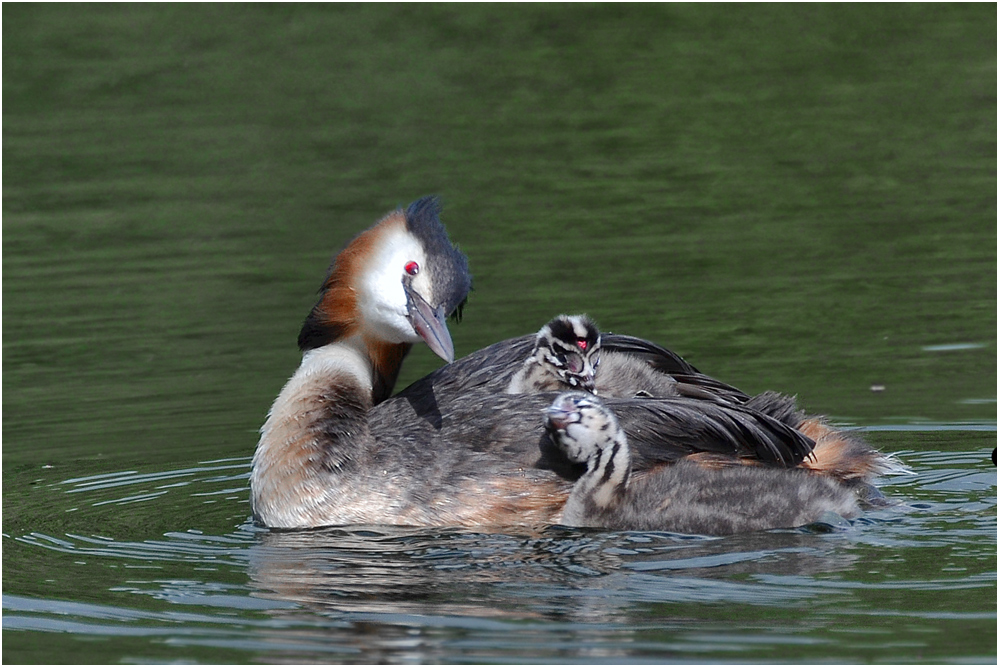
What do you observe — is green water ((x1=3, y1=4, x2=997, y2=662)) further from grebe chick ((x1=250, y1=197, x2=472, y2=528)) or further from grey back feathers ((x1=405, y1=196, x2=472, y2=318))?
grey back feathers ((x1=405, y1=196, x2=472, y2=318))

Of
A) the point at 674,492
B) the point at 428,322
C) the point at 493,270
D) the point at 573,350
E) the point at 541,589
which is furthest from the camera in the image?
the point at 493,270

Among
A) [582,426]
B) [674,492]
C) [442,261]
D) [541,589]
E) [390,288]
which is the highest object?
[442,261]

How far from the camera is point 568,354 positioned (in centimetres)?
789

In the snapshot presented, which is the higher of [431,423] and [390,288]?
[390,288]

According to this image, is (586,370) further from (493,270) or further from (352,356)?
(493,270)

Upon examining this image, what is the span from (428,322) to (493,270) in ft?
13.8

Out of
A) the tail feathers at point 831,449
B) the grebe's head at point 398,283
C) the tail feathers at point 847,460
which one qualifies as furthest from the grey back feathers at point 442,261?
the tail feathers at point 847,460

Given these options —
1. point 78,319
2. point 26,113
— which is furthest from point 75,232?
point 26,113

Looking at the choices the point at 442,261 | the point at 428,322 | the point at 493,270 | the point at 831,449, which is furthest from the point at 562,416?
the point at 493,270

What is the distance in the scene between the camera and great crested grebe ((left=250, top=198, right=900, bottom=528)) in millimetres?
7668

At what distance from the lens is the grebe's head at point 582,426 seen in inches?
292

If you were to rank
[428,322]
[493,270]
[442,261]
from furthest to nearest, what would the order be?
[493,270] → [442,261] → [428,322]

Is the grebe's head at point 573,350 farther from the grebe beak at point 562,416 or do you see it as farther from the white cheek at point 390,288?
the white cheek at point 390,288

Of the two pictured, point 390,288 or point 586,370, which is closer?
point 586,370
